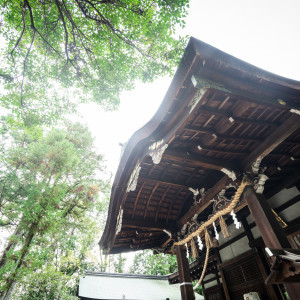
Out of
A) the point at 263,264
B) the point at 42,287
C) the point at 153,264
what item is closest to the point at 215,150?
the point at 263,264

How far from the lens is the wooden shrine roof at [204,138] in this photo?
2600mm

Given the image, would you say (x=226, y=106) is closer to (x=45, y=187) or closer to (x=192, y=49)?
(x=192, y=49)

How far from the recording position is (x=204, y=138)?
3701 millimetres

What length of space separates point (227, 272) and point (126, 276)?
10936 mm

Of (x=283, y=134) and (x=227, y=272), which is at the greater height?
(x=283, y=134)

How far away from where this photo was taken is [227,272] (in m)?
6.70

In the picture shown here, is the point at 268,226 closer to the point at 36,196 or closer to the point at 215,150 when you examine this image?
the point at 215,150

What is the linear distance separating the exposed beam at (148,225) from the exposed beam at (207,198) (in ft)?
1.32

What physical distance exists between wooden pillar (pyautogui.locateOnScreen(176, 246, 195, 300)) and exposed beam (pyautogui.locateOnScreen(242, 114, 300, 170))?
3782 mm

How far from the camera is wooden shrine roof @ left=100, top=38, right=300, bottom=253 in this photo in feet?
8.53

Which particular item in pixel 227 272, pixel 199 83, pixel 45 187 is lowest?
pixel 227 272

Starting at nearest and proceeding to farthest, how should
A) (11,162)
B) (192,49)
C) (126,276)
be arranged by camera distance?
(192,49) → (11,162) → (126,276)

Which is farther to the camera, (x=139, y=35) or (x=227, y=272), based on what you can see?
(x=227, y=272)

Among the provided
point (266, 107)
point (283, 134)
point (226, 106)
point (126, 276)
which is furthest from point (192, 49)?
point (126, 276)
